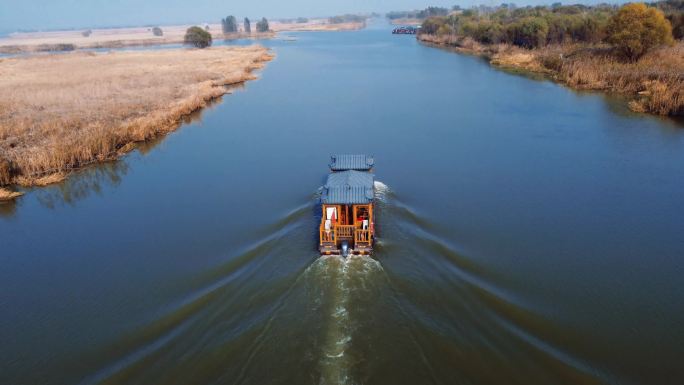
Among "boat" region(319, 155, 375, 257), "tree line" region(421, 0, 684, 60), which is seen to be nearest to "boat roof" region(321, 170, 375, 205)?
"boat" region(319, 155, 375, 257)

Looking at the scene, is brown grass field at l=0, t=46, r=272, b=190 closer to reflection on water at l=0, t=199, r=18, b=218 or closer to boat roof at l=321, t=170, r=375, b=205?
reflection on water at l=0, t=199, r=18, b=218

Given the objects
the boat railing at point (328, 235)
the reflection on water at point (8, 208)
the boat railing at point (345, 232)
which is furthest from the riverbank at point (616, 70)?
the reflection on water at point (8, 208)

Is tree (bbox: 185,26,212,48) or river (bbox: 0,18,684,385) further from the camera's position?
tree (bbox: 185,26,212,48)

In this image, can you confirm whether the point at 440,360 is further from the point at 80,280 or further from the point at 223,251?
the point at 80,280

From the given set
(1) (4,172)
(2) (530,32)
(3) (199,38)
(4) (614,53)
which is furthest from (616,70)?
(3) (199,38)

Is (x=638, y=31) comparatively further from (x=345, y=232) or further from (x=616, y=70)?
(x=345, y=232)

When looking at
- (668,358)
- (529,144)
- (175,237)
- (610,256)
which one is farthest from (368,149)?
(668,358)

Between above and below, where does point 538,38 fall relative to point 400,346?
above
